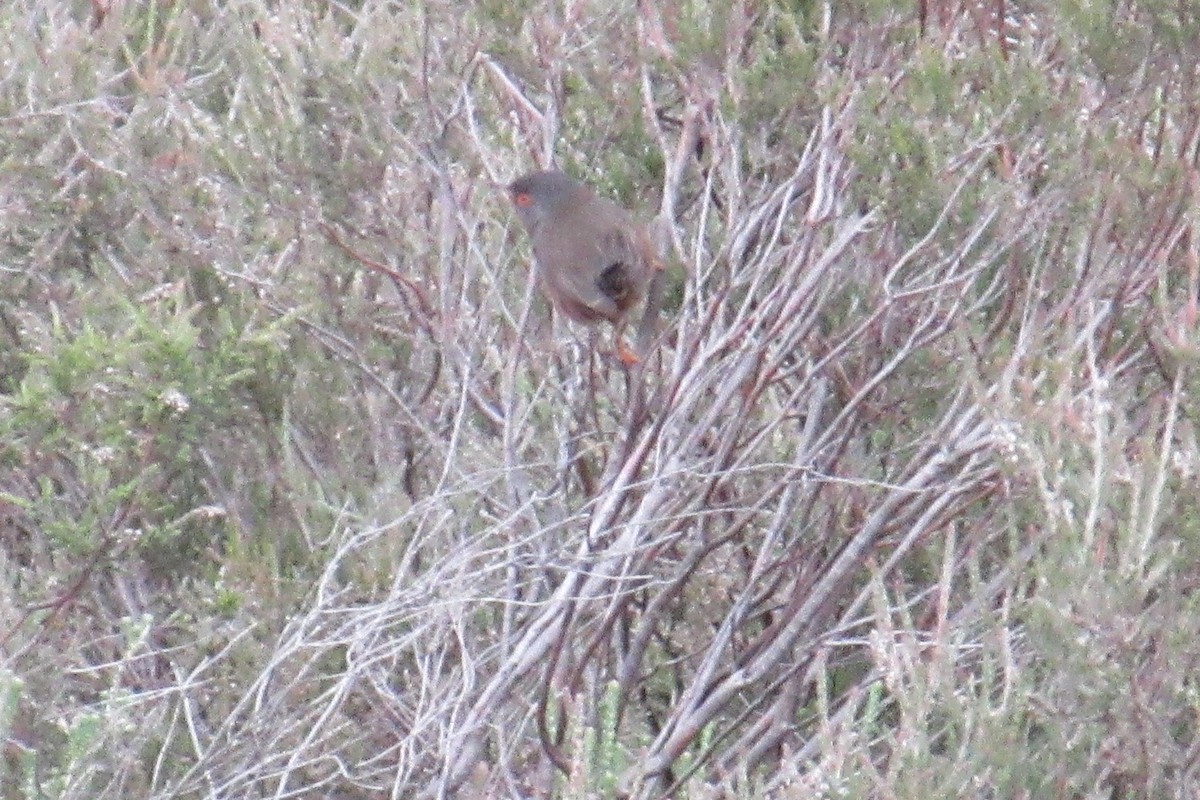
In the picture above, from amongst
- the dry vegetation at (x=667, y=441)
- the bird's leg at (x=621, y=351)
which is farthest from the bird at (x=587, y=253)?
the dry vegetation at (x=667, y=441)

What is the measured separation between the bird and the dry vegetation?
0.11 m

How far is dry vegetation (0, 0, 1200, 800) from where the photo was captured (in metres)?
3.52

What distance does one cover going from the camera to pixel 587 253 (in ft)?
15.2

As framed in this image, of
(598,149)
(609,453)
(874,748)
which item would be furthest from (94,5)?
(874,748)

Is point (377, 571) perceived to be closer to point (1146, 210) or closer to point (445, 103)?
point (445, 103)

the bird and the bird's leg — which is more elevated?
the bird

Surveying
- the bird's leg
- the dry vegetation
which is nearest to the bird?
the bird's leg

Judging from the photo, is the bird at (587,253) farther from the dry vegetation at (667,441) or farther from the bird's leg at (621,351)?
the dry vegetation at (667,441)

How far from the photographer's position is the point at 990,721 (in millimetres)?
3418

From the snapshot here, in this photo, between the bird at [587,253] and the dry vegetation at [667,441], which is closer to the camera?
the dry vegetation at [667,441]

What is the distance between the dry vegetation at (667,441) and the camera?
352 centimetres

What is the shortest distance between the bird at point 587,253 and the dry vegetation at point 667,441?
106mm

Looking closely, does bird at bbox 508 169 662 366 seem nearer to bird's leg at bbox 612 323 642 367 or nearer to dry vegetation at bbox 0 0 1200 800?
bird's leg at bbox 612 323 642 367

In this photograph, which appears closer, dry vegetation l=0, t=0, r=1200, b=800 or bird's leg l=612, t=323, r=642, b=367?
dry vegetation l=0, t=0, r=1200, b=800
